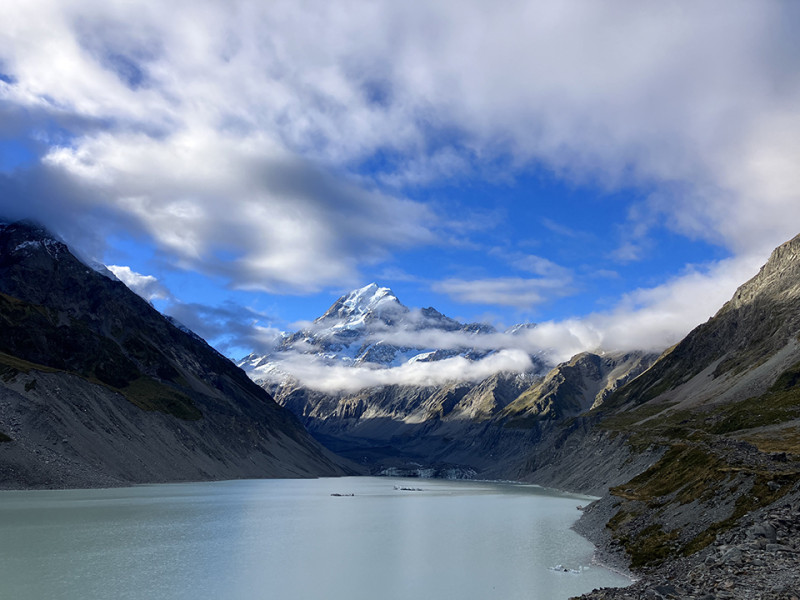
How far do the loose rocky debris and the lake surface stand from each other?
8066 millimetres

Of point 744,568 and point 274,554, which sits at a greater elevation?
point 744,568

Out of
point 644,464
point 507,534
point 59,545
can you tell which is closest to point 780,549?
point 507,534

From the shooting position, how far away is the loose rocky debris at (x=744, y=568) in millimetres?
32969

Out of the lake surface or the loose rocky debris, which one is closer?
the loose rocky debris

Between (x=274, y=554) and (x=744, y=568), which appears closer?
(x=744, y=568)

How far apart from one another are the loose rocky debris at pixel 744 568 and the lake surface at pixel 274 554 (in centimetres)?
A: 807

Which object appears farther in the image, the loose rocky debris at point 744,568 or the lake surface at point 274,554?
the lake surface at point 274,554

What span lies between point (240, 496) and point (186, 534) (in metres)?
72.2

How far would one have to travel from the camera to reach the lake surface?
47.0 metres

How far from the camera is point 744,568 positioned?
122 ft

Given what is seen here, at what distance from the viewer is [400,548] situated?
7025 cm

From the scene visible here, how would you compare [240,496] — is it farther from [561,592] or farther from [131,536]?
[561,592]

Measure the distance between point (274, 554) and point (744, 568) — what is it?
1743 inches

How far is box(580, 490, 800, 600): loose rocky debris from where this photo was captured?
108 ft
